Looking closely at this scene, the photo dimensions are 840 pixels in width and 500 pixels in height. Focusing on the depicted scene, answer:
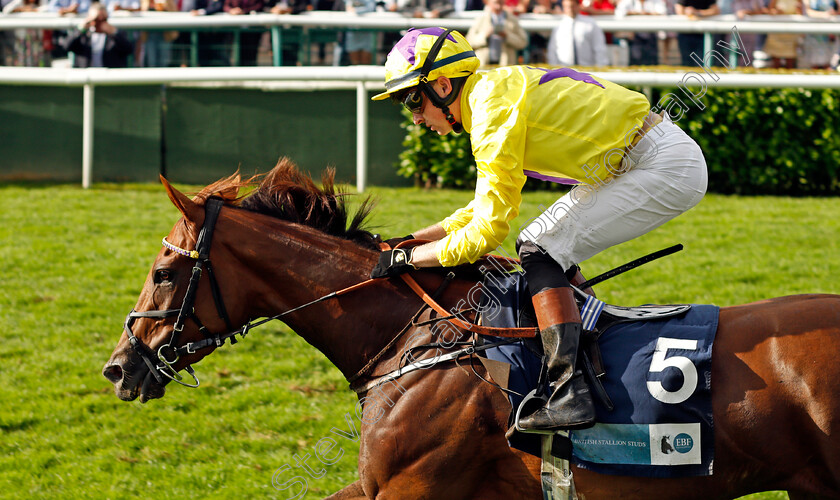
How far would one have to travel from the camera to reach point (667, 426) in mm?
2955

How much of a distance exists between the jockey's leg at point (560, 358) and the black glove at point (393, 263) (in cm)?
49

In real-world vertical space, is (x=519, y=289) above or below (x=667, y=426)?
above

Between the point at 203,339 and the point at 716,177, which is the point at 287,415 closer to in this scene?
the point at 203,339

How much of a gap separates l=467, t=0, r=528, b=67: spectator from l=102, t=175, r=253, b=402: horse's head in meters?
7.28

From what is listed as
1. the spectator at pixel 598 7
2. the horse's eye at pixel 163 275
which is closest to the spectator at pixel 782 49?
the spectator at pixel 598 7

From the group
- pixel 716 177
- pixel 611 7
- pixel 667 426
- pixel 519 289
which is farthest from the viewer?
pixel 611 7

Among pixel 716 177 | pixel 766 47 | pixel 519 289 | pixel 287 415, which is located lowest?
pixel 287 415

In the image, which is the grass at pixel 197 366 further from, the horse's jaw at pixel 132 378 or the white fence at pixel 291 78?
the horse's jaw at pixel 132 378

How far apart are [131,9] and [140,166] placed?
2.58 metres

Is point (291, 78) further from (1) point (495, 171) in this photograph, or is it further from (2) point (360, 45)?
(1) point (495, 171)

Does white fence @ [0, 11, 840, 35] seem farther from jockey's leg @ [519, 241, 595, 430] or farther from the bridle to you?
jockey's leg @ [519, 241, 595, 430]

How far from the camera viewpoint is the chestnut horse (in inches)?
115

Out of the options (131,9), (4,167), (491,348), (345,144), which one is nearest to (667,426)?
(491,348)

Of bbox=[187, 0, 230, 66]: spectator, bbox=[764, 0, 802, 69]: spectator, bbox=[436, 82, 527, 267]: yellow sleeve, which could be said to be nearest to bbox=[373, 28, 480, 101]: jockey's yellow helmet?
bbox=[436, 82, 527, 267]: yellow sleeve
